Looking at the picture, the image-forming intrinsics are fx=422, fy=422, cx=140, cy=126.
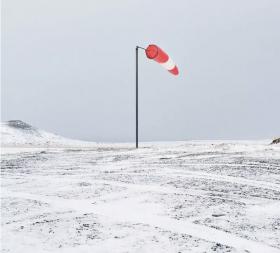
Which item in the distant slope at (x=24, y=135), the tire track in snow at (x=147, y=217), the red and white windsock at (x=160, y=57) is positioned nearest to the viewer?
the tire track in snow at (x=147, y=217)

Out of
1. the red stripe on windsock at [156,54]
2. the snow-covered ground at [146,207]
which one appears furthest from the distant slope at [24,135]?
the snow-covered ground at [146,207]

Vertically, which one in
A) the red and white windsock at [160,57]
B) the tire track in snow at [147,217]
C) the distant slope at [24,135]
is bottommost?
the tire track in snow at [147,217]

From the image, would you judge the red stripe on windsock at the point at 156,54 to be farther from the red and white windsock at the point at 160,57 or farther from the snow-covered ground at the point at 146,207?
the snow-covered ground at the point at 146,207

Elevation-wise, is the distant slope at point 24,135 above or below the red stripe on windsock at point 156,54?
below

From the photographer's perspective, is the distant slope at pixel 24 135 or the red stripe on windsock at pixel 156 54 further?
the distant slope at pixel 24 135

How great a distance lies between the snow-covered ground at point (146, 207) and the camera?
4.68 m

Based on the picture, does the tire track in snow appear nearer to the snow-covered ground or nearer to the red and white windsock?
the snow-covered ground

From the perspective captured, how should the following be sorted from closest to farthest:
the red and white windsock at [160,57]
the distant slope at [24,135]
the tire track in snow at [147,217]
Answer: the tire track in snow at [147,217]
the red and white windsock at [160,57]
the distant slope at [24,135]

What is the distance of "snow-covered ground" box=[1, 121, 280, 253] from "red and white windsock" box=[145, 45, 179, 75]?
459 cm

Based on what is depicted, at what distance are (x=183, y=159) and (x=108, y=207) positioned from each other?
18.3 ft

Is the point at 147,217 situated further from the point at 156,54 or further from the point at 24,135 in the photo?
the point at 24,135

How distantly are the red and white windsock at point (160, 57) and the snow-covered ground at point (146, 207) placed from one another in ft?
15.1

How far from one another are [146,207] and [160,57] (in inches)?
386

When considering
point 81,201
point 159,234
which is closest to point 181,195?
point 81,201
